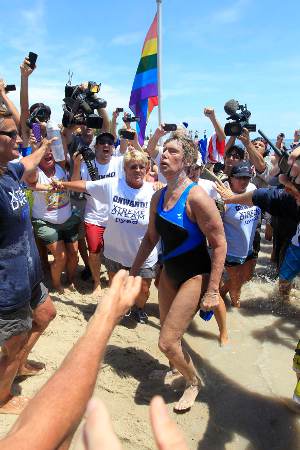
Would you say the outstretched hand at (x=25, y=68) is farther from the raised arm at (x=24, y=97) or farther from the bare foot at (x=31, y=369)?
the bare foot at (x=31, y=369)

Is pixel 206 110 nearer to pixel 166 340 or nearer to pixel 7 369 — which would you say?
pixel 166 340

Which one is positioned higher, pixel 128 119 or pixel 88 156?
pixel 128 119

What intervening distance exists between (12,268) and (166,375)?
1857 millimetres

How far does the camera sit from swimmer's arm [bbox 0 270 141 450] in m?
0.90

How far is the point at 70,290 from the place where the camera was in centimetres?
526

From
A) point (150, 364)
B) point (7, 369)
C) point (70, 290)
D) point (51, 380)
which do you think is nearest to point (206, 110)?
point (70, 290)

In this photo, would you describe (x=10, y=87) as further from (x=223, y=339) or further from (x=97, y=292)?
(x=223, y=339)

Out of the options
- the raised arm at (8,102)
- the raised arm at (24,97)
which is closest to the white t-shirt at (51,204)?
the raised arm at (24,97)

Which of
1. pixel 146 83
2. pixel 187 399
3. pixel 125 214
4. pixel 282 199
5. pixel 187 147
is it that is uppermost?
pixel 146 83

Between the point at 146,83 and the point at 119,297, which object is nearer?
the point at 119,297

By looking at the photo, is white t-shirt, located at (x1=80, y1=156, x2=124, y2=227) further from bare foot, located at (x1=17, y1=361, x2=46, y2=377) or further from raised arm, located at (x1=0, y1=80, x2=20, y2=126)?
bare foot, located at (x1=17, y1=361, x2=46, y2=377)

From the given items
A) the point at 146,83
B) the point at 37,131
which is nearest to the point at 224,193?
the point at 37,131

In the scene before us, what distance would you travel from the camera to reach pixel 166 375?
145 inches

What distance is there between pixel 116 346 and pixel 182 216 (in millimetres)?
1868
